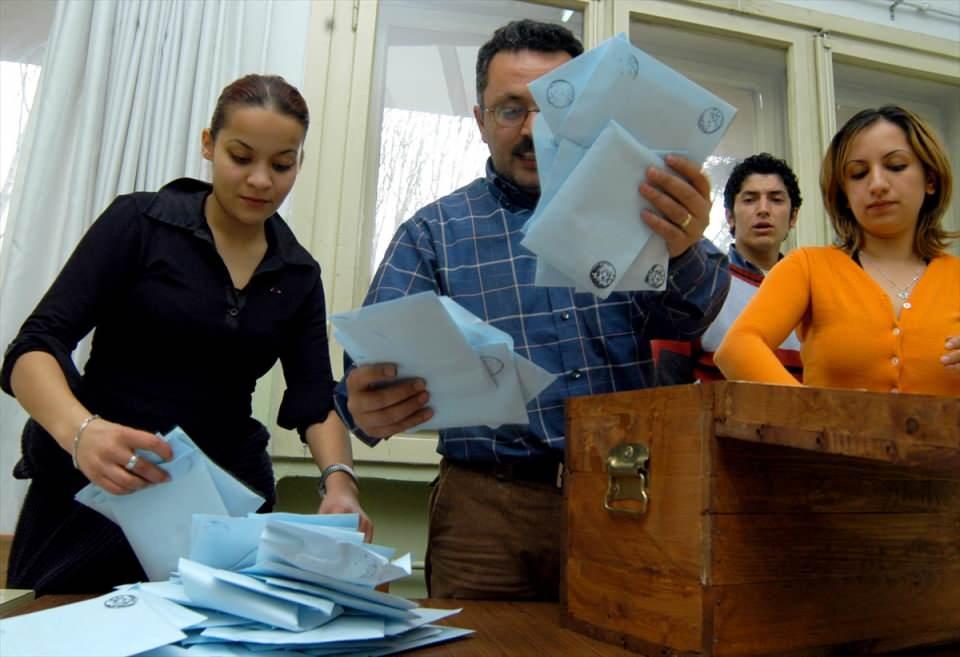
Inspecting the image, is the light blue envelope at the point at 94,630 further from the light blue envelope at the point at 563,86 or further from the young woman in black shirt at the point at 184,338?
the light blue envelope at the point at 563,86

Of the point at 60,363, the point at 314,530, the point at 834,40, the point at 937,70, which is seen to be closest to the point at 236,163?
the point at 60,363

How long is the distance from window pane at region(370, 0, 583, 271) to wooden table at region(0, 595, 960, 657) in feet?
4.92

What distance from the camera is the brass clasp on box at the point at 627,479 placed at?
25.7 inches

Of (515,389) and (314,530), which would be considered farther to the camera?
(515,389)

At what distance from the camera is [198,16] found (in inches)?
76.5

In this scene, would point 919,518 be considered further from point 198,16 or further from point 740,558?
point 198,16

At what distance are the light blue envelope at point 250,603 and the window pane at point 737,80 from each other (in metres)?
2.35

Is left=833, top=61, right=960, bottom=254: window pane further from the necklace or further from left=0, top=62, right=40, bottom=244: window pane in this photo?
left=0, top=62, right=40, bottom=244: window pane

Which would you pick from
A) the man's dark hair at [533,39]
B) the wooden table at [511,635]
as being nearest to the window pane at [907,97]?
the man's dark hair at [533,39]

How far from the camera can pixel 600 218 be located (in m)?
0.67

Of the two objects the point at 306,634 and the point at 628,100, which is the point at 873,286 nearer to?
the point at 628,100

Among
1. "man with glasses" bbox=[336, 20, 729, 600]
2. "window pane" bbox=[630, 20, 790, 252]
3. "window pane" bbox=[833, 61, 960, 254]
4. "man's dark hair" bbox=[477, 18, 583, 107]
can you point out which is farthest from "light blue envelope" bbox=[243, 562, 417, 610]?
Result: "window pane" bbox=[833, 61, 960, 254]

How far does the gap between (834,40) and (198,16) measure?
7.14 feet

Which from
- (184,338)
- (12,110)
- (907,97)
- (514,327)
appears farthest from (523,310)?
(907,97)
